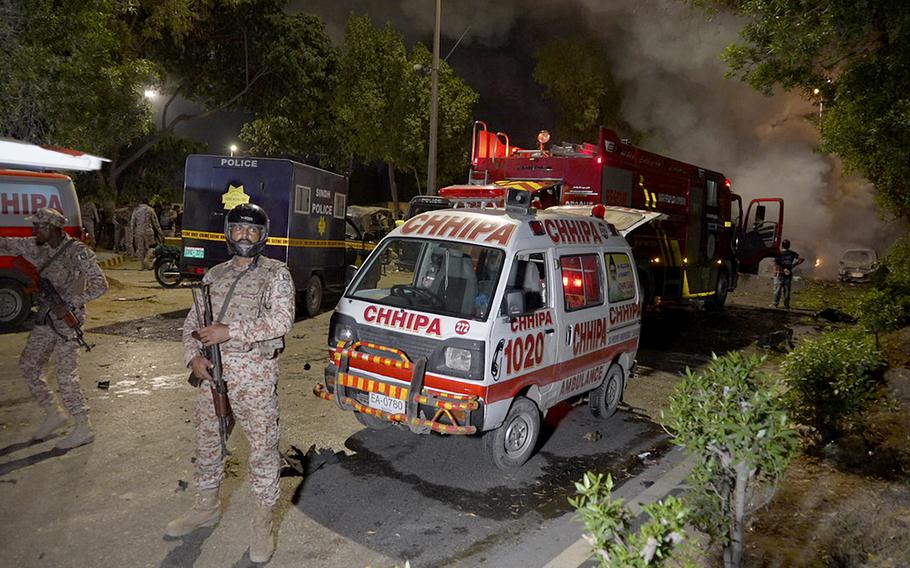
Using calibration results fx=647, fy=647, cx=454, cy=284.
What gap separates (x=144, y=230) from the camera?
17.8m

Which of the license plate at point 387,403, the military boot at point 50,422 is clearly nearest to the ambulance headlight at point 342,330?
the license plate at point 387,403

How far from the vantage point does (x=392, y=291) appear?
5602 millimetres

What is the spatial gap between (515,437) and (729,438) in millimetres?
2262

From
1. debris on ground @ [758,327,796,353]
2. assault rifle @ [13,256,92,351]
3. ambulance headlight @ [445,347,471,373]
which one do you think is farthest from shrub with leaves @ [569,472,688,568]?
debris on ground @ [758,327,796,353]

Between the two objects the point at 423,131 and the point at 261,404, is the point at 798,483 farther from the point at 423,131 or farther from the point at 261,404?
the point at 423,131

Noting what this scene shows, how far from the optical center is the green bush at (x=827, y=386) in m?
5.63

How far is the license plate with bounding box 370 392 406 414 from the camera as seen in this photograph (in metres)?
4.78

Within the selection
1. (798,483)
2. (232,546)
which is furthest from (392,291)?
(798,483)

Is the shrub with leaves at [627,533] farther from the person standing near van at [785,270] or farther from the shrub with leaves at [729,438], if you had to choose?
the person standing near van at [785,270]

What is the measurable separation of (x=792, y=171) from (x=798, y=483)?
26.7 meters

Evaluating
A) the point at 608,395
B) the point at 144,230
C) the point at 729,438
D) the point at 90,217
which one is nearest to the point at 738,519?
the point at 729,438

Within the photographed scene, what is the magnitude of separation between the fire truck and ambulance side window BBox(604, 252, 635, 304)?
2.65 meters

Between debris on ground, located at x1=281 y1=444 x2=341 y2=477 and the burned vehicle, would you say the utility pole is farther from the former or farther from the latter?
the burned vehicle

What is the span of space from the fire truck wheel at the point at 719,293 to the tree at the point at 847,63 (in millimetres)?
5243
